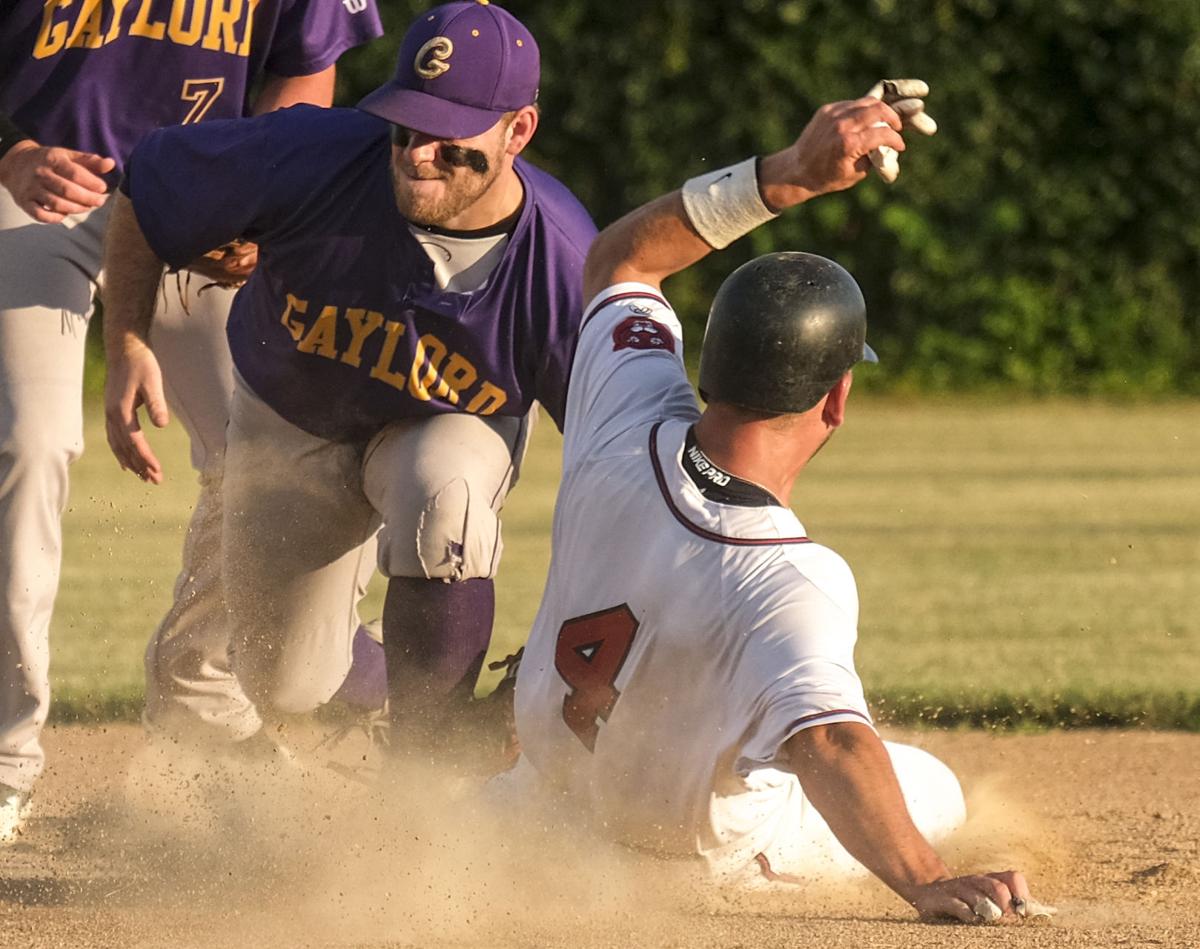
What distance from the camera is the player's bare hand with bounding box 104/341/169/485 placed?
4508 millimetres

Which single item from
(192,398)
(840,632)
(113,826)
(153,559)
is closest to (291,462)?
(192,398)

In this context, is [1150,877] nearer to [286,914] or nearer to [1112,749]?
[1112,749]

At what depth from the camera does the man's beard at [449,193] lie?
4.25m

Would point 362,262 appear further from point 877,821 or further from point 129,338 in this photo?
point 877,821

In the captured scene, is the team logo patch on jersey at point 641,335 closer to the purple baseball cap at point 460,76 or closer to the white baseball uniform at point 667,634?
the white baseball uniform at point 667,634

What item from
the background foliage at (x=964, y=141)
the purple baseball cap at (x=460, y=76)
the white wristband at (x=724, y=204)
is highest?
the white wristband at (x=724, y=204)

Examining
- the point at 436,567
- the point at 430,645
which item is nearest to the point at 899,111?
the point at 436,567

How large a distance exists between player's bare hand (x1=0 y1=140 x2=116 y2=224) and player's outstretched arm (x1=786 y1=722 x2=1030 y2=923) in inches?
84.9

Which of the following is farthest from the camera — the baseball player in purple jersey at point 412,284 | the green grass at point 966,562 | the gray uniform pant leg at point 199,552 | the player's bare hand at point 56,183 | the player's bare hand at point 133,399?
the green grass at point 966,562

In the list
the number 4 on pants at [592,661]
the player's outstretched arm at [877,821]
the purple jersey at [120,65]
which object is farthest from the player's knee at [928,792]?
the purple jersey at [120,65]

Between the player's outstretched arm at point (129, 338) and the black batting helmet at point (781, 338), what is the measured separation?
5.16 feet

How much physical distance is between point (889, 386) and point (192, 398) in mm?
10862

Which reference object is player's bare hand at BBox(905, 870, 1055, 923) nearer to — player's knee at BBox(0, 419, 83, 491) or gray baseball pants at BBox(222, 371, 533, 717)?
gray baseball pants at BBox(222, 371, 533, 717)

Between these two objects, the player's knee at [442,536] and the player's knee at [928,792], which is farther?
the player's knee at [442,536]
